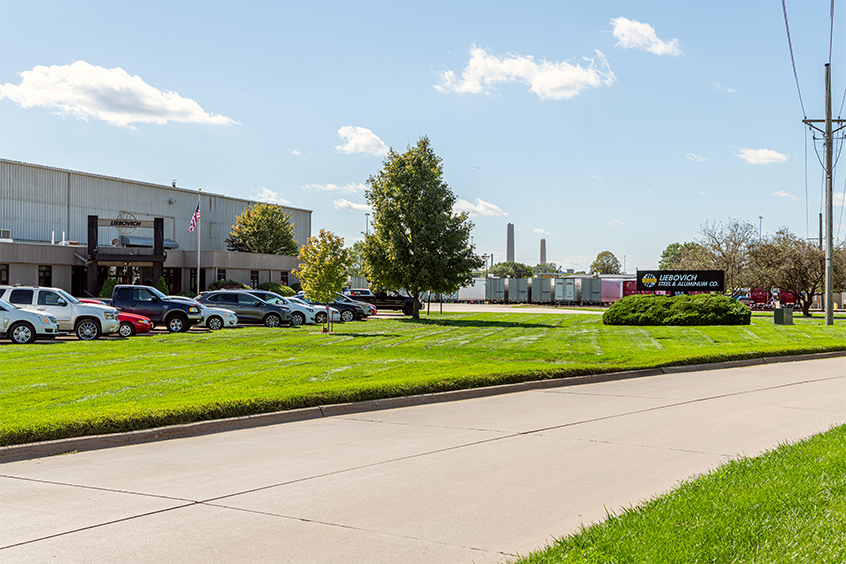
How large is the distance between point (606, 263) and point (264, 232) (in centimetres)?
11039

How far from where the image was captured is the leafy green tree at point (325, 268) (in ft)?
98.3

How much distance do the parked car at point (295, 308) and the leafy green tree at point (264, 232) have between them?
130 feet

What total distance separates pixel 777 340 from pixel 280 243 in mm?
55565

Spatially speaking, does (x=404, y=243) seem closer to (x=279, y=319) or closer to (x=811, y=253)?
(x=279, y=319)

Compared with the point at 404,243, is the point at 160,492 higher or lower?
lower

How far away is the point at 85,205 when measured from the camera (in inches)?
2557

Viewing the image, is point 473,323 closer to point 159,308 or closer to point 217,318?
point 217,318

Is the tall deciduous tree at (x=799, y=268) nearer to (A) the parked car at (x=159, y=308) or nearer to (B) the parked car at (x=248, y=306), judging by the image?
(B) the parked car at (x=248, y=306)

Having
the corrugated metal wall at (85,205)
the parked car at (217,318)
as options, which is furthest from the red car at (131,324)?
the corrugated metal wall at (85,205)

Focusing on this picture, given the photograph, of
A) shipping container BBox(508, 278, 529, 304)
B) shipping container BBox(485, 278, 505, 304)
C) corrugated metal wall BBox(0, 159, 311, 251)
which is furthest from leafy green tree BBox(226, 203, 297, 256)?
shipping container BBox(508, 278, 529, 304)

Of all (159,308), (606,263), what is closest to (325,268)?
(159,308)

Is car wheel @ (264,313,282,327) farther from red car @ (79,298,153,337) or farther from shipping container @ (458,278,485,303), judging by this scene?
shipping container @ (458,278,485,303)

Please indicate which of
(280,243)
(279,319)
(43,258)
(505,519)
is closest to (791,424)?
(505,519)

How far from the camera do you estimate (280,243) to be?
245ft
